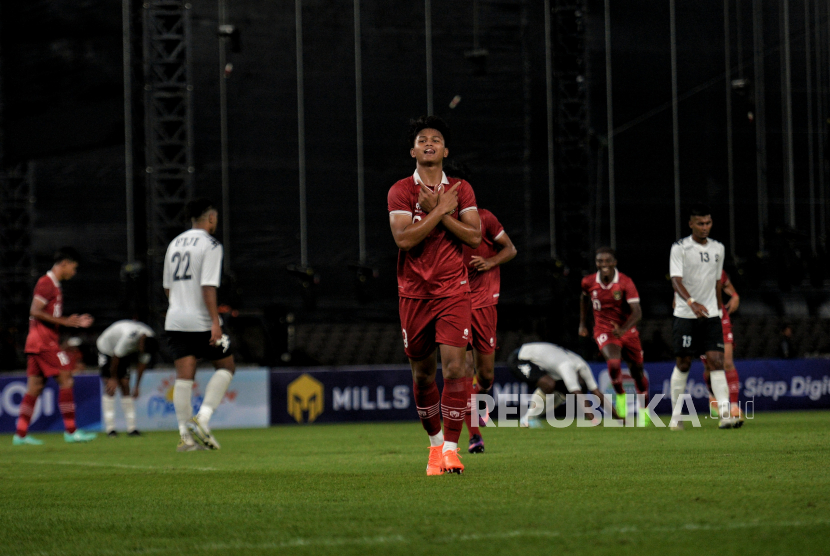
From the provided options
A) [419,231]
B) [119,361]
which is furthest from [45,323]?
[419,231]

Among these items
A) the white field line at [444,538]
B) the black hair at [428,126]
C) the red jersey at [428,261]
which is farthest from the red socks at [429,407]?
the white field line at [444,538]

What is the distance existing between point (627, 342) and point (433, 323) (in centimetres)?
750

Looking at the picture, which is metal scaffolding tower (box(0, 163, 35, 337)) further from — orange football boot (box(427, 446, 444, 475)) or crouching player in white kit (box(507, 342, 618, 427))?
orange football boot (box(427, 446, 444, 475))

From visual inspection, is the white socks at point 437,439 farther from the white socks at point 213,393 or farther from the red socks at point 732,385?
the red socks at point 732,385

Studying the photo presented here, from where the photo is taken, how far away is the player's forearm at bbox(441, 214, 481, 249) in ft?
20.6

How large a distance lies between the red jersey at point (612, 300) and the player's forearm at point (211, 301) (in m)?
5.38

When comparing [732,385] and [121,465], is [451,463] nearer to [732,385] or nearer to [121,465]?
[121,465]

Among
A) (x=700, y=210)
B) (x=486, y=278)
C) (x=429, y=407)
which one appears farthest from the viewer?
(x=700, y=210)

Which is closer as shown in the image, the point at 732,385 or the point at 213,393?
the point at 213,393

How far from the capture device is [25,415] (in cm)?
1249

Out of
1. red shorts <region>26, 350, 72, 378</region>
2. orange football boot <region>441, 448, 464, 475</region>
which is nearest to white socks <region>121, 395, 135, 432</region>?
red shorts <region>26, 350, 72, 378</region>

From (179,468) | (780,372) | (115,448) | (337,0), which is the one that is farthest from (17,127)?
(179,468)

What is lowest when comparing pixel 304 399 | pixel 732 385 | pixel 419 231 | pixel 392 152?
pixel 304 399

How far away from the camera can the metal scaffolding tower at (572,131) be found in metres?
22.5
